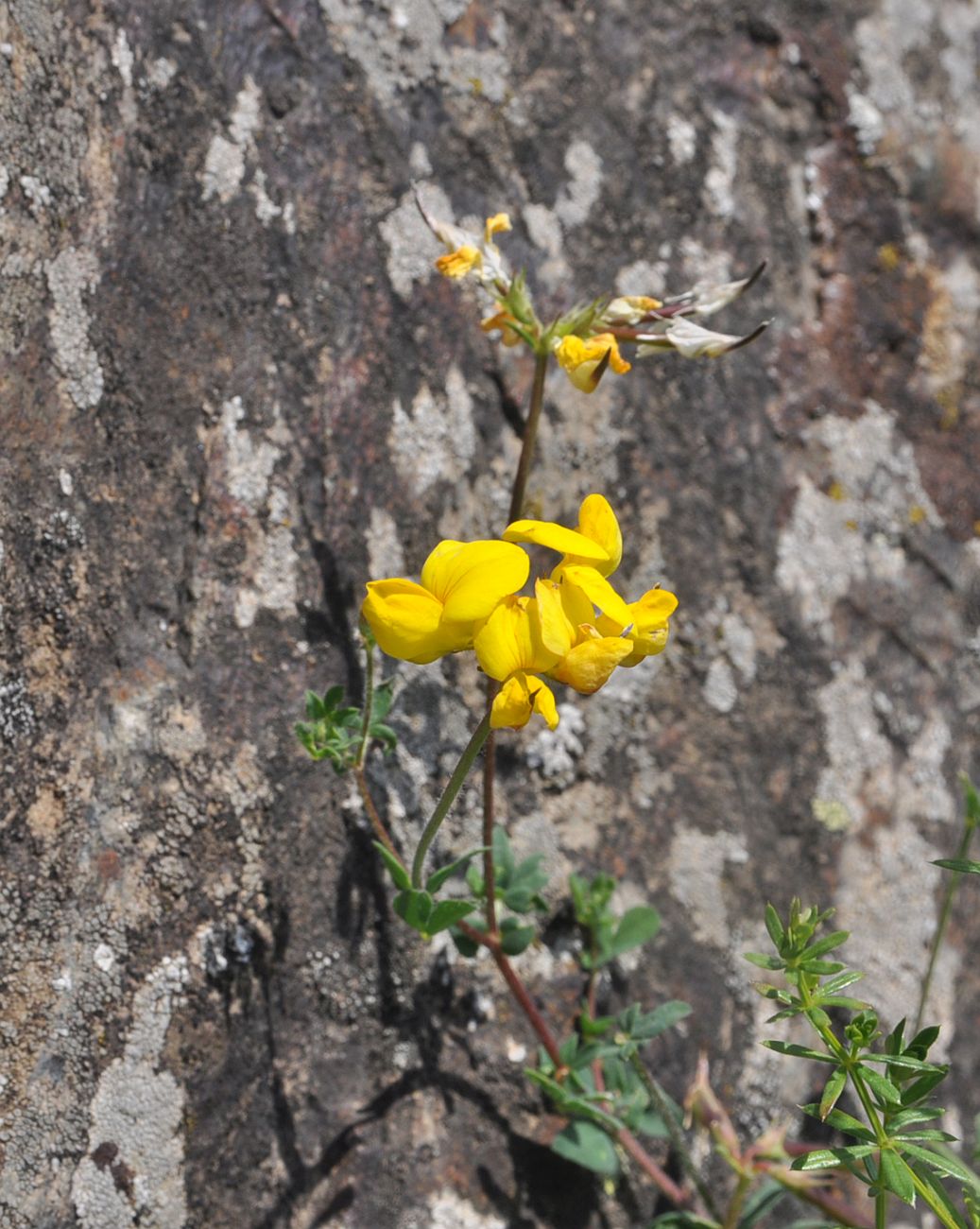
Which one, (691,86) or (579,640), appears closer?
(579,640)

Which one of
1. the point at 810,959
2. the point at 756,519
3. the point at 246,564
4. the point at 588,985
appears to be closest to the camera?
the point at 810,959

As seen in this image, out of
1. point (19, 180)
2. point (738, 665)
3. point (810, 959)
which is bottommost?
point (810, 959)

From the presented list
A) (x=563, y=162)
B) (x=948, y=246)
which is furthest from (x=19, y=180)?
(x=948, y=246)

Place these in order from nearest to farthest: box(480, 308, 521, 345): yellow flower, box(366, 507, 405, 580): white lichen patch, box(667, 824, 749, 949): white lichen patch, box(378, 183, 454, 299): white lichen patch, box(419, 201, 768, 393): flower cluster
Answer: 1. box(419, 201, 768, 393): flower cluster
2. box(480, 308, 521, 345): yellow flower
3. box(366, 507, 405, 580): white lichen patch
4. box(378, 183, 454, 299): white lichen patch
5. box(667, 824, 749, 949): white lichen patch

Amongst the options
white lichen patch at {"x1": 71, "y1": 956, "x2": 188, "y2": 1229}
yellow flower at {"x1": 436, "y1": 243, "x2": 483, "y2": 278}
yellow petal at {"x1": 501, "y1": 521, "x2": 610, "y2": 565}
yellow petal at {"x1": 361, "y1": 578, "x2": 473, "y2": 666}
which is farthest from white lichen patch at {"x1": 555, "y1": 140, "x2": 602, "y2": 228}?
white lichen patch at {"x1": 71, "y1": 956, "x2": 188, "y2": 1229}

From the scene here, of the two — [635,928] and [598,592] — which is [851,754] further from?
[598,592]

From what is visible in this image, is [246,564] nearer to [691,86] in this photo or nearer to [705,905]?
[705,905]

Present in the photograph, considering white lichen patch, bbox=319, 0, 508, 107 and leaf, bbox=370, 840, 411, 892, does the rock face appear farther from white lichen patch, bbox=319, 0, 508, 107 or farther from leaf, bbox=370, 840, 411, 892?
leaf, bbox=370, 840, 411, 892
